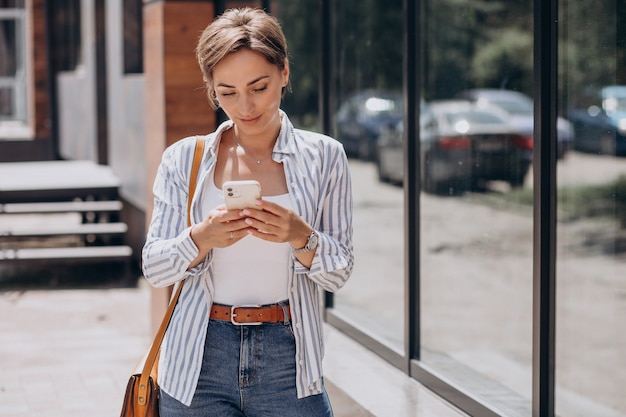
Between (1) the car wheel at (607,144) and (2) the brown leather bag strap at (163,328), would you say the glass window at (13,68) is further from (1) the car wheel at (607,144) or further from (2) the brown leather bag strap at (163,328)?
(2) the brown leather bag strap at (163,328)

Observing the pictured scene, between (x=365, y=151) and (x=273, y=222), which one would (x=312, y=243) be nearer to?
(x=273, y=222)

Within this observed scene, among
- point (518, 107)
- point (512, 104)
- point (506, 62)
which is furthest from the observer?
point (506, 62)

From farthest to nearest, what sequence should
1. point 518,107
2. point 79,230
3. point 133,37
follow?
point 133,37 < point 79,230 < point 518,107

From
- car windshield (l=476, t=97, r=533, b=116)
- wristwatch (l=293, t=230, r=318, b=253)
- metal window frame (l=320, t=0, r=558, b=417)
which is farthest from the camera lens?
car windshield (l=476, t=97, r=533, b=116)

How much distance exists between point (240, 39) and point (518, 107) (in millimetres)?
4443

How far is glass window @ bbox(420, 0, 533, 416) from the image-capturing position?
6195 mm

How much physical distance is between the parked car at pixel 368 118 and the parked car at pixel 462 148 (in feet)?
0.31

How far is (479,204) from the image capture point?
24.6ft

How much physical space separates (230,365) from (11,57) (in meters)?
22.0

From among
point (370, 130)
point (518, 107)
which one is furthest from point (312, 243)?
point (370, 130)

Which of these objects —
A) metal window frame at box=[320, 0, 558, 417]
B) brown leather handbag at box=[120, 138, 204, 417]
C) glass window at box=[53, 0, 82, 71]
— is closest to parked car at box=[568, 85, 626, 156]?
metal window frame at box=[320, 0, 558, 417]

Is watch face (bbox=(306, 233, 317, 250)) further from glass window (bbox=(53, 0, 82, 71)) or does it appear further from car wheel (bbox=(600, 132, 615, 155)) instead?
glass window (bbox=(53, 0, 82, 71))

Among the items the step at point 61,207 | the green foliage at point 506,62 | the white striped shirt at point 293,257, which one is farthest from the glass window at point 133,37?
the white striped shirt at point 293,257

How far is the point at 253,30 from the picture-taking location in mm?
2631
